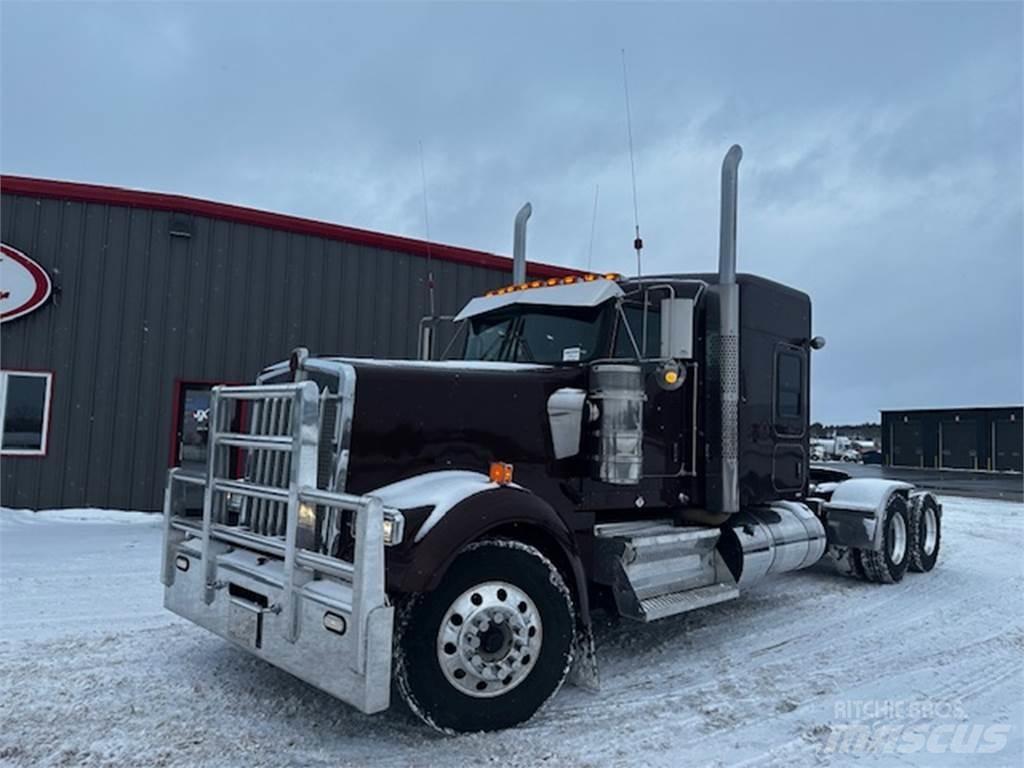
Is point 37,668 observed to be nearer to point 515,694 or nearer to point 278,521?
point 278,521

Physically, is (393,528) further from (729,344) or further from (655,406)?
(729,344)

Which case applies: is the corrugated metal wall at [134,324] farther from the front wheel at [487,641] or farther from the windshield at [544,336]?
the front wheel at [487,641]

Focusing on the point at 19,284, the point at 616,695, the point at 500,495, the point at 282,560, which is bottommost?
the point at 616,695

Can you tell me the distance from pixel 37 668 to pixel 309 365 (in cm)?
248

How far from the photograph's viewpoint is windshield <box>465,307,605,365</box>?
5281 millimetres

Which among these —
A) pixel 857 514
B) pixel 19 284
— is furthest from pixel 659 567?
pixel 19 284

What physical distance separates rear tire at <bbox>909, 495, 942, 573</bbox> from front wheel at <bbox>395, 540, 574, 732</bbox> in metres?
6.18

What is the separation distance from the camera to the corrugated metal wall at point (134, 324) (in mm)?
10680

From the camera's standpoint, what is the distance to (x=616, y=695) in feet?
14.8

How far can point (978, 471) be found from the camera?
125ft

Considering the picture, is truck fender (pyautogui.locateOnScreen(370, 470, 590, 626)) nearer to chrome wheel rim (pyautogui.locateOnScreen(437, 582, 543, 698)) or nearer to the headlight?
the headlight

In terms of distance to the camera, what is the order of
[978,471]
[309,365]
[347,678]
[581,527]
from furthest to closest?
[978,471], [581,527], [309,365], [347,678]

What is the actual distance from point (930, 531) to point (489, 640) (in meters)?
7.14

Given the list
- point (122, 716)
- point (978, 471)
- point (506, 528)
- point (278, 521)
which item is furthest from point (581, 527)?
point (978, 471)
